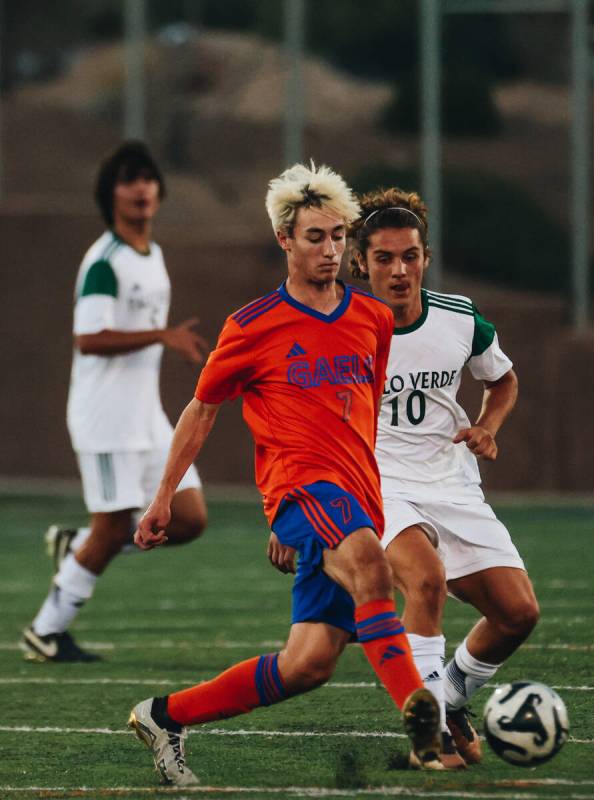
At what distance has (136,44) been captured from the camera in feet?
69.9

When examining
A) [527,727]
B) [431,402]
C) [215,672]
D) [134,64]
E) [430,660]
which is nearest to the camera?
[527,727]

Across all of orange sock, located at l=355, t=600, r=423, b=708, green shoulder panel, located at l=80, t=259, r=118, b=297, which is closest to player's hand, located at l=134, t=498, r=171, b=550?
orange sock, located at l=355, t=600, r=423, b=708

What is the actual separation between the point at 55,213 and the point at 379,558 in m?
15.8

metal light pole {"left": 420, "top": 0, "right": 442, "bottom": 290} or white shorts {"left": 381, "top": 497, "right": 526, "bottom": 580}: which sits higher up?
metal light pole {"left": 420, "top": 0, "right": 442, "bottom": 290}

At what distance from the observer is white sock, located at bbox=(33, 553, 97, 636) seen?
9.38 metres

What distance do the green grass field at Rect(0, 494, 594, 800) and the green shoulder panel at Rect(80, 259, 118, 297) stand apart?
185 centimetres

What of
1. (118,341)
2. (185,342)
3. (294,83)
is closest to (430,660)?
(185,342)

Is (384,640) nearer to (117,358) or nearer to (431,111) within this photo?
(117,358)

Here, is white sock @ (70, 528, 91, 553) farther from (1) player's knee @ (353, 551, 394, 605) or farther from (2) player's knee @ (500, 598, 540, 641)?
(1) player's knee @ (353, 551, 394, 605)

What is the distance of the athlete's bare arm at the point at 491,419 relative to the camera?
664 centimetres

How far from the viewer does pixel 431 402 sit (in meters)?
6.90

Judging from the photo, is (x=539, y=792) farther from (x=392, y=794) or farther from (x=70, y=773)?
(x=70, y=773)

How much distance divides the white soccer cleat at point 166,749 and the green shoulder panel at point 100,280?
3790mm

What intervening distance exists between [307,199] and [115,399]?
3.78 meters
